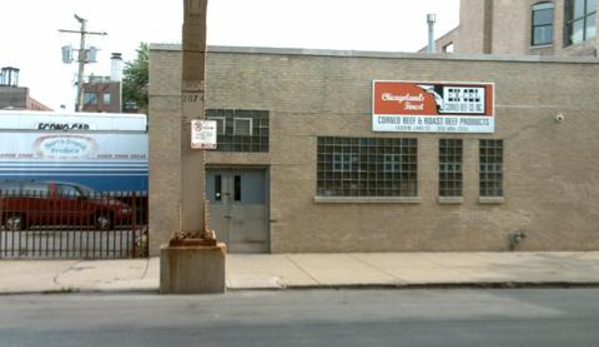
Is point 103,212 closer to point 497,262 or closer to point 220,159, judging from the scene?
point 220,159

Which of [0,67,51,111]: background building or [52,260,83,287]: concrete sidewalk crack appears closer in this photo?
[52,260,83,287]: concrete sidewalk crack

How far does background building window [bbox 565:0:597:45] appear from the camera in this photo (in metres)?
28.5

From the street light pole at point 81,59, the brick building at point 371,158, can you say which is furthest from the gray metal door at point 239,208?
the street light pole at point 81,59

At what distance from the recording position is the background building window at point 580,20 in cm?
2850

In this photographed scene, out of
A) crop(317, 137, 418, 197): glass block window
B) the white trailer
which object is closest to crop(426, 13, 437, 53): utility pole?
the white trailer

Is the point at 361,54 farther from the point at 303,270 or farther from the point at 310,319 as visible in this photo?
the point at 310,319

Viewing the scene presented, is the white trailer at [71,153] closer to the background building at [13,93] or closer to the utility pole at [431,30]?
the utility pole at [431,30]

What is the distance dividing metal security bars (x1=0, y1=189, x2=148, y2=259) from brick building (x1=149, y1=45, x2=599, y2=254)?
95 cm

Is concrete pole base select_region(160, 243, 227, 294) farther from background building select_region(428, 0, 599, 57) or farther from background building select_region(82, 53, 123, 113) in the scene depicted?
background building select_region(82, 53, 123, 113)

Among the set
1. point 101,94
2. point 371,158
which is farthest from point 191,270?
point 101,94

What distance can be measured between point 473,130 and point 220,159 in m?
6.37

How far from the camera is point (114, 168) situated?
78.5ft

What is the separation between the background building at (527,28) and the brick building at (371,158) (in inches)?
429

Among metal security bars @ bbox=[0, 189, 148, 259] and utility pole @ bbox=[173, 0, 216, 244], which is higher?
utility pole @ bbox=[173, 0, 216, 244]
